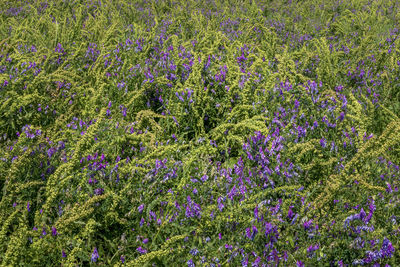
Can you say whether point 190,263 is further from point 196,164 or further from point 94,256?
point 196,164

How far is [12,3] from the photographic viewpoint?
21.5 ft

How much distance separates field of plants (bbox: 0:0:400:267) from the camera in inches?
79.1

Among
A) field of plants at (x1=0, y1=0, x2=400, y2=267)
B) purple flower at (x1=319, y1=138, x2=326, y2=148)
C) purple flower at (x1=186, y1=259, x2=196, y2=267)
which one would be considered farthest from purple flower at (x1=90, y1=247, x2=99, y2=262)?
purple flower at (x1=319, y1=138, x2=326, y2=148)

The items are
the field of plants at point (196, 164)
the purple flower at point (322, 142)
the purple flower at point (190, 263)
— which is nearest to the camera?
the purple flower at point (190, 263)

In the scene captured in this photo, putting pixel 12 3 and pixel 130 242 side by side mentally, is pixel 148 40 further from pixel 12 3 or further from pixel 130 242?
pixel 12 3

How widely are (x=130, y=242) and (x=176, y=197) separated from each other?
1.31ft

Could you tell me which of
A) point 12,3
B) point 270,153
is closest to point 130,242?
point 270,153

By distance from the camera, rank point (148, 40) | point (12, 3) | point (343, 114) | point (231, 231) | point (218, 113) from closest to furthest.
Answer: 1. point (231, 231)
2. point (343, 114)
3. point (218, 113)
4. point (148, 40)
5. point (12, 3)

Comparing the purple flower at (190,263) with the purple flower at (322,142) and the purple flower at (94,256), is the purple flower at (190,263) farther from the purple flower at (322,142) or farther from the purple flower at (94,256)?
the purple flower at (322,142)

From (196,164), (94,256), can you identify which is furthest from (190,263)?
(196,164)

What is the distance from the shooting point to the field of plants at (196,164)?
2.01 meters

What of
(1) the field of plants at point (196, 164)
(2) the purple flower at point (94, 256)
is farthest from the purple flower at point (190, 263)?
(2) the purple flower at point (94, 256)

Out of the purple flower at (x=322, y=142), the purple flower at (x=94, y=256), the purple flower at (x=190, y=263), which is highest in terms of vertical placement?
the purple flower at (x=322, y=142)

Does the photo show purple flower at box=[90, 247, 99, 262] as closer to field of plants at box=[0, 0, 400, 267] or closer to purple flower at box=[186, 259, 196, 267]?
field of plants at box=[0, 0, 400, 267]
